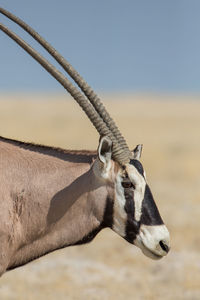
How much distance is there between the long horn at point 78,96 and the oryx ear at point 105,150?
0.12 m

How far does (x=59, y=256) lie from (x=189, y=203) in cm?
597

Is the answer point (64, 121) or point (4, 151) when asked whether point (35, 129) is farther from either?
point (4, 151)

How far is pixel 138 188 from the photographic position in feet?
20.1

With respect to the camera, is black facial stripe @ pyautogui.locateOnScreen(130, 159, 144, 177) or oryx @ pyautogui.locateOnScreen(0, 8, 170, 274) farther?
black facial stripe @ pyautogui.locateOnScreen(130, 159, 144, 177)

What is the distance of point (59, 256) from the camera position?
40.7 ft

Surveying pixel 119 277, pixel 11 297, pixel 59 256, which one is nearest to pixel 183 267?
pixel 119 277

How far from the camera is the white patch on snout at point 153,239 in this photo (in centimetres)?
604

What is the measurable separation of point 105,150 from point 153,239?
873 mm

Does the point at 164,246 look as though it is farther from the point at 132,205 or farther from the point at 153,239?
the point at 132,205

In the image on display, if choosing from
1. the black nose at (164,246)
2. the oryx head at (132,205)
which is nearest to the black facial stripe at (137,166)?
the oryx head at (132,205)

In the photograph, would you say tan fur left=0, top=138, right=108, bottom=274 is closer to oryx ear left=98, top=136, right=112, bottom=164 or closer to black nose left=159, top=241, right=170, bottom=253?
oryx ear left=98, top=136, right=112, bottom=164

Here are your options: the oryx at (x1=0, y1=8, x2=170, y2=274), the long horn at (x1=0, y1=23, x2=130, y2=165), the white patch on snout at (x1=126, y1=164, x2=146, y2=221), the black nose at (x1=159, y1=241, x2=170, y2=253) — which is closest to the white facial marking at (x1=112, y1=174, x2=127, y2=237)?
the oryx at (x1=0, y1=8, x2=170, y2=274)

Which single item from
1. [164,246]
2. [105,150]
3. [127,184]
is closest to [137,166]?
[127,184]

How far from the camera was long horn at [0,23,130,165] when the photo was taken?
246 inches
